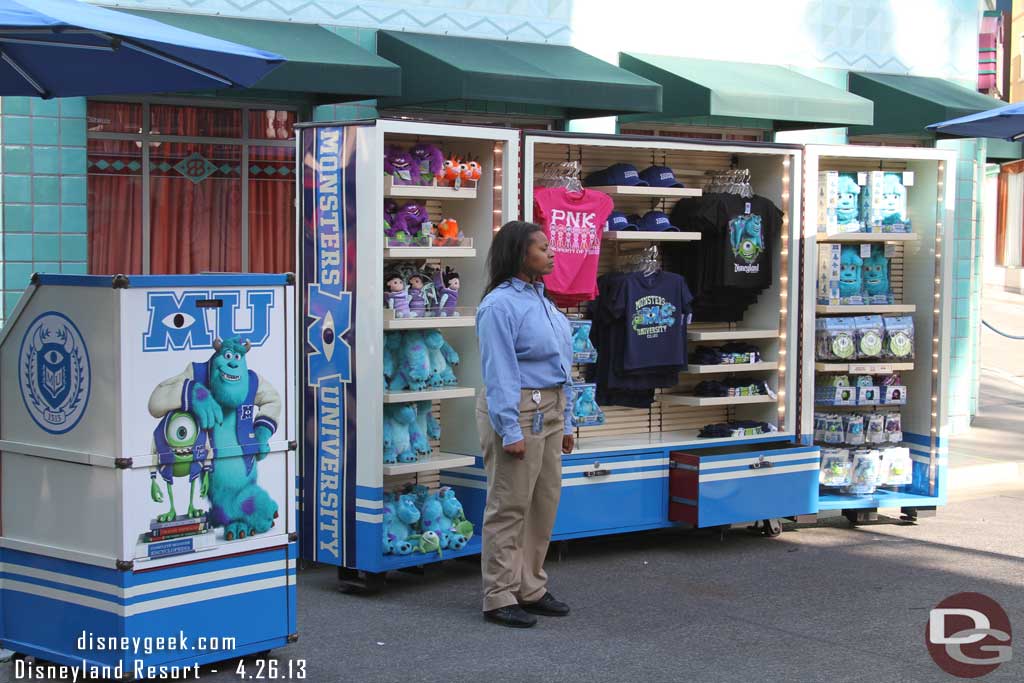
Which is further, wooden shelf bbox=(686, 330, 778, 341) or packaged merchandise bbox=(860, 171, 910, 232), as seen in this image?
packaged merchandise bbox=(860, 171, 910, 232)

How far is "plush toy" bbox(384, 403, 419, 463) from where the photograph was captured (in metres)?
7.98

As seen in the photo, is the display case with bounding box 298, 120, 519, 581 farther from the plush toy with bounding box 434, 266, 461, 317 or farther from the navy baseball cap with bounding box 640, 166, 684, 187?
the navy baseball cap with bounding box 640, 166, 684, 187

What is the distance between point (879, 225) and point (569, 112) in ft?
8.58

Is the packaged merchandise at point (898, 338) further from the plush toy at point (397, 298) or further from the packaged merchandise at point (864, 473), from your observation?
the plush toy at point (397, 298)

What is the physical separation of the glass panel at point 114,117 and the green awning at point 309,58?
707mm

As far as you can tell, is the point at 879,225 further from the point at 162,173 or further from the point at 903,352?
the point at 162,173

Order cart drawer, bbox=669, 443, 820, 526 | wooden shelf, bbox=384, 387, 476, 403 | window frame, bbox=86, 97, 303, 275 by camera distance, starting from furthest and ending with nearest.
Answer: window frame, bbox=86, 97, 303, 275 < cart drawer, bbox=669, 443, 820, 526 < wooden shelf, bbox=384, 387, 476, 403

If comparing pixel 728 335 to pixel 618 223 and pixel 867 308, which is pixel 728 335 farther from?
pixel 867 308

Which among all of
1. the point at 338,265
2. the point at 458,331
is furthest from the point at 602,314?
the point at 338,265

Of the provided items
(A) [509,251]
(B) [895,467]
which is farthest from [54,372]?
(B) [895,467]

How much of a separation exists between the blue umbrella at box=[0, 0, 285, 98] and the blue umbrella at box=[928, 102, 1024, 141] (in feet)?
16.8

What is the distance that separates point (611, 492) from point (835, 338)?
2263 mm

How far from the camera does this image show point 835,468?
10094mm

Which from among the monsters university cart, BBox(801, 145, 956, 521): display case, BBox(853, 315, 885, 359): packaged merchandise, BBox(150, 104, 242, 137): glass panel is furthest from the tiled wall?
BBox(853, 315, 885, 359): packaged merchandise
